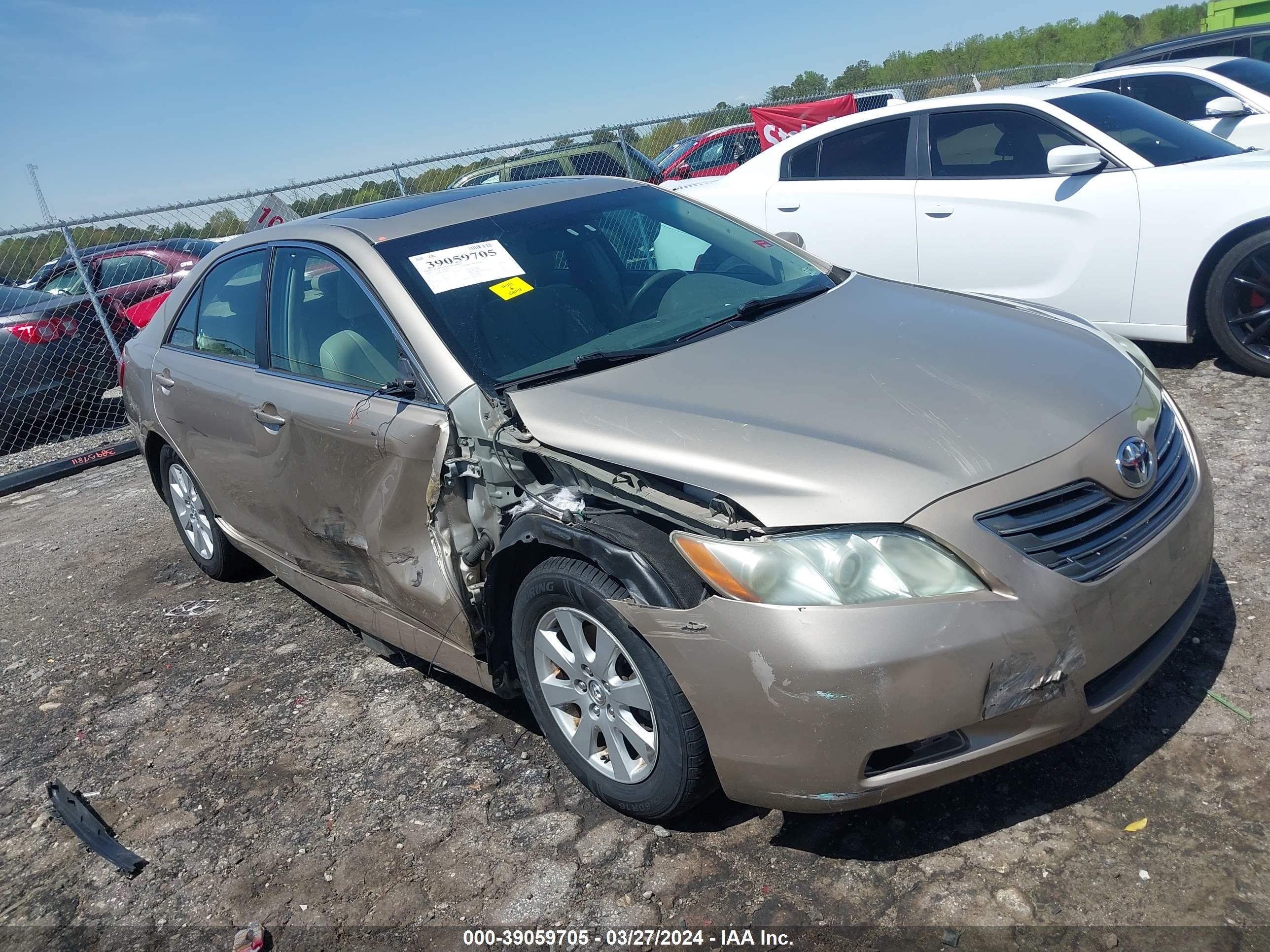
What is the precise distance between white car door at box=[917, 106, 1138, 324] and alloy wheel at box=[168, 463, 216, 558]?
4220mm

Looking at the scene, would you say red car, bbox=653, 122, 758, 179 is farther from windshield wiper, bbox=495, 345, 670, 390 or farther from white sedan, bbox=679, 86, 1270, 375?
windshield wiper, bbox=495, 345, 670, 390

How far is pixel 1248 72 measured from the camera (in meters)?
8.66

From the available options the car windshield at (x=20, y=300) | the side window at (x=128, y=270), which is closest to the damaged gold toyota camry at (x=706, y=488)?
the car windshield at (x=20, y=300)

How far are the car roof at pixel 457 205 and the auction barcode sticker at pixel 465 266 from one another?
195 millimetres

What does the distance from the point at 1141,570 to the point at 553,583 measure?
4.75ft

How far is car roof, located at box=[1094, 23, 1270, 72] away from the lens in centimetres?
1091

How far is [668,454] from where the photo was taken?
8.14 ft

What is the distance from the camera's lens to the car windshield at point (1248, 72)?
335 inches

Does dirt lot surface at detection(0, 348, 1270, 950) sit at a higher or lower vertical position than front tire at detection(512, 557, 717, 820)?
lower

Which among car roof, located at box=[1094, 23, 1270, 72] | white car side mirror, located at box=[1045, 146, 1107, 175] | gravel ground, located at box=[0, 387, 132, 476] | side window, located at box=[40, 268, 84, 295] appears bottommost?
gravel ground, located at box=[0, 387, 132, 476]

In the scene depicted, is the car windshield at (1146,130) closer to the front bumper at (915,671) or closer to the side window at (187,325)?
the front bumper at (915,671)

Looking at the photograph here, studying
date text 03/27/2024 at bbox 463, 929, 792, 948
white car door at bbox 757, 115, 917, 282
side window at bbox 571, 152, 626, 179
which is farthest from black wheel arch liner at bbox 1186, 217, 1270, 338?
side window at bbox 571, 152, 626, 179

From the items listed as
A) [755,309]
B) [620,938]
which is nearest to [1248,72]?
[755,309]

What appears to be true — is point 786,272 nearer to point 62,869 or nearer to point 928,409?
point 928,409
